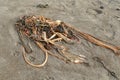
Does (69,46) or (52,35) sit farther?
(52,35)

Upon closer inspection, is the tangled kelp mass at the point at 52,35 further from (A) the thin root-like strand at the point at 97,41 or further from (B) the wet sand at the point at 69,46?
(B) the wet sand at the point at 69,46

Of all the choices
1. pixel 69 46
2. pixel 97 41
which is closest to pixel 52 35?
pixel 69 46

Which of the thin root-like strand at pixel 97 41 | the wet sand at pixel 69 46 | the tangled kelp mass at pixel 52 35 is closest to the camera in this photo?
the wet sand at pixel 69 46

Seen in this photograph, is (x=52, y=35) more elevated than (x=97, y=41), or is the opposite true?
(x=52, y=35)

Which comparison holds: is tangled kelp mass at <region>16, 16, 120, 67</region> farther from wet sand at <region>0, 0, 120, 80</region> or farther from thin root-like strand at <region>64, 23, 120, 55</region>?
wet sand at <region>0, 0, 120, 80</region>

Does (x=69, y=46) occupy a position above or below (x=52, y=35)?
below

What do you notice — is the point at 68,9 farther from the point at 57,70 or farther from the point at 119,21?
the point at 57,70

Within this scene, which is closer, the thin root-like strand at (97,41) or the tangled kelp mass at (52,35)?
the tangled kelp mass at (52,35)

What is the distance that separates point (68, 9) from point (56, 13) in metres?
0.37

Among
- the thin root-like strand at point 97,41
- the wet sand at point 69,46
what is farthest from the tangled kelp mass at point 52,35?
the wet sand at point 69,46

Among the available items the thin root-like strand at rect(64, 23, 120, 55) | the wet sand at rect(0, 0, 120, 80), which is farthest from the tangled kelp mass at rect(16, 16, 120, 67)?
the wet sand at rect(0, 0, 120, 80)

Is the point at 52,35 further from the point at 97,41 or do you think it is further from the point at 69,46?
the point at 97,41

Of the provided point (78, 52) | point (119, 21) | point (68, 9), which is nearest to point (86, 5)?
point (68, 9)

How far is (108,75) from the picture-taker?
14.7 ft
